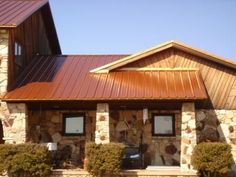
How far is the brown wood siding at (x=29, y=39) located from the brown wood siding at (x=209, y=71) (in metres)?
5.11

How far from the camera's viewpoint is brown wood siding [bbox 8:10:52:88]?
1851 centimetres

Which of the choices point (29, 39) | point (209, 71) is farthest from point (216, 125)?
point (29, 39)

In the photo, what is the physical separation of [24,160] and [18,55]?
596cm

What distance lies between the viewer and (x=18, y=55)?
1947cm

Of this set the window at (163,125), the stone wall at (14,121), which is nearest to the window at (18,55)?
the stone wall at (14,121)

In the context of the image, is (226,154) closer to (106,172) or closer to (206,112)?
(206,112)

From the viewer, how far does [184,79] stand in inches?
715

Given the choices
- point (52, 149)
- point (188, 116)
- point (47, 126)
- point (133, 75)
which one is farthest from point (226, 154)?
point (47, 126)

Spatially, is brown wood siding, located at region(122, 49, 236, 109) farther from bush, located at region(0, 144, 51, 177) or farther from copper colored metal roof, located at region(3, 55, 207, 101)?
bush, located at region(0, 144, 51, 177)

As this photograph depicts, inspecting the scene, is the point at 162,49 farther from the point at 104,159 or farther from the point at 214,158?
the point at 104,159

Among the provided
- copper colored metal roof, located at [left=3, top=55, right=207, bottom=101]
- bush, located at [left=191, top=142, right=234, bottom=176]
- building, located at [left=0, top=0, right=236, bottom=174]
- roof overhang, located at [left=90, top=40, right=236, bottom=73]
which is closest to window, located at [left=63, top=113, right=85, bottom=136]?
building, located at [left=0, top=0, right=236, bottom=174]

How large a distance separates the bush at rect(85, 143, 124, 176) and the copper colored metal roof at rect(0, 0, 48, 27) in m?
6.38

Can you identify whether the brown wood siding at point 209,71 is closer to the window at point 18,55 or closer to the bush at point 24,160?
the window at point 18,55

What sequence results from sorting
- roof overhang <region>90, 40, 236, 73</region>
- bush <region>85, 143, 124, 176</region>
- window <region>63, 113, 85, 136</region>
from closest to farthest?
bush <region>85, 143, 124, 176</region>, roof overhang <region>90, 40, 236, 73</region>, window <region>63, 113, 85, 136</region>
